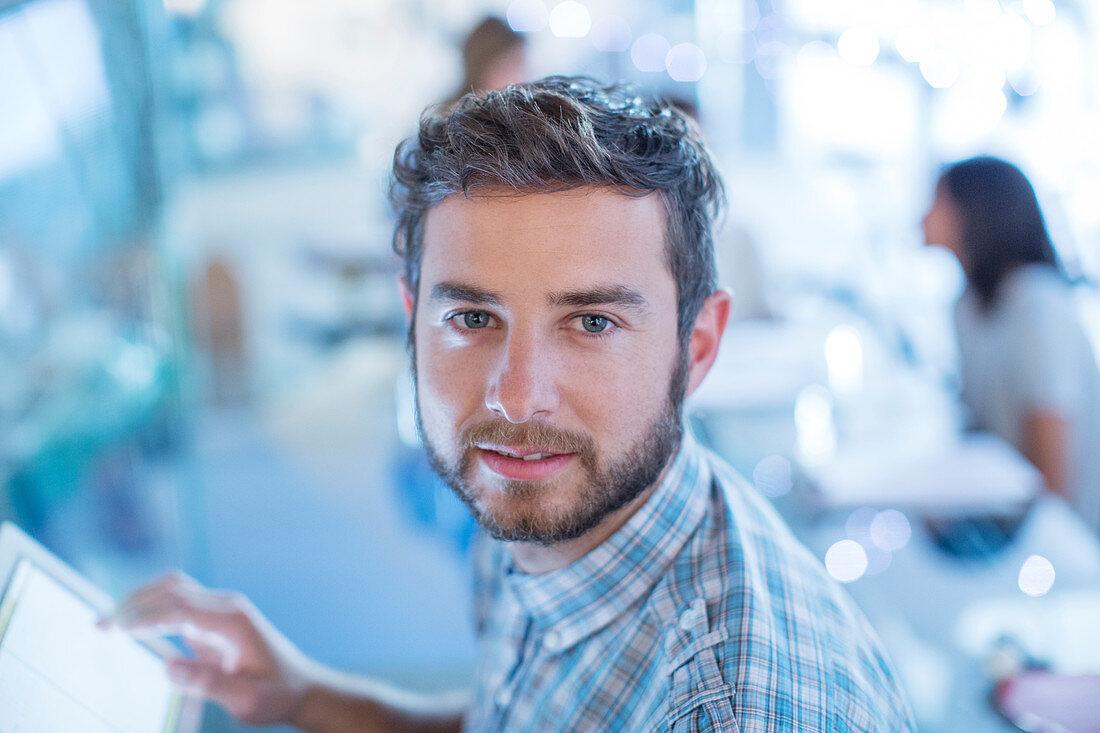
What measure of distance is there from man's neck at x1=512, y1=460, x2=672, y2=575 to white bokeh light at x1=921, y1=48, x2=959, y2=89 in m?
3.12

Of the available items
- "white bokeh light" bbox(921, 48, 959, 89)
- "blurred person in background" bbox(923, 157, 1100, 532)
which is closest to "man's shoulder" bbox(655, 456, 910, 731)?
"blurred person in background" bbox(923, 157, 1100, 532)

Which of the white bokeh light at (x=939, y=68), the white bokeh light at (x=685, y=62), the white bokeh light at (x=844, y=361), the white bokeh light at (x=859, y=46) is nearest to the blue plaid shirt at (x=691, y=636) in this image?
the white bokeh light at (x=844, y=361)

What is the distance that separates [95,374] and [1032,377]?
1.94m

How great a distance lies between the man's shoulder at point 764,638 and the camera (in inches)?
24.7

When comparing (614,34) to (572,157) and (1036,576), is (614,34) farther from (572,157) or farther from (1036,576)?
(572,157)

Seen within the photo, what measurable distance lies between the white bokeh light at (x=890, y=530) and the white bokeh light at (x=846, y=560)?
0.04 meters

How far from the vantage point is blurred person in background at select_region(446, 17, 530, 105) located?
1.97m

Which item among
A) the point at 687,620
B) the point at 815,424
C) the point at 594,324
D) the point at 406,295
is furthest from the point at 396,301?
the point at 687,620

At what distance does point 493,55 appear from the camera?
198 cm

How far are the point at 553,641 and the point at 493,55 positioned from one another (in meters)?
1.55

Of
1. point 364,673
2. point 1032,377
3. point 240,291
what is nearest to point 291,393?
point 240,291

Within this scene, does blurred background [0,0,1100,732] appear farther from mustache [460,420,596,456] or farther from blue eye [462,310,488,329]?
mustache [460,420,596,456]

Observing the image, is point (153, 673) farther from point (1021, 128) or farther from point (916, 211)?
point (916, 211)

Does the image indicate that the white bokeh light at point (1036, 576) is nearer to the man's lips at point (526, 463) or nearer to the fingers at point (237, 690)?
the man's lips at point (526, 463)
